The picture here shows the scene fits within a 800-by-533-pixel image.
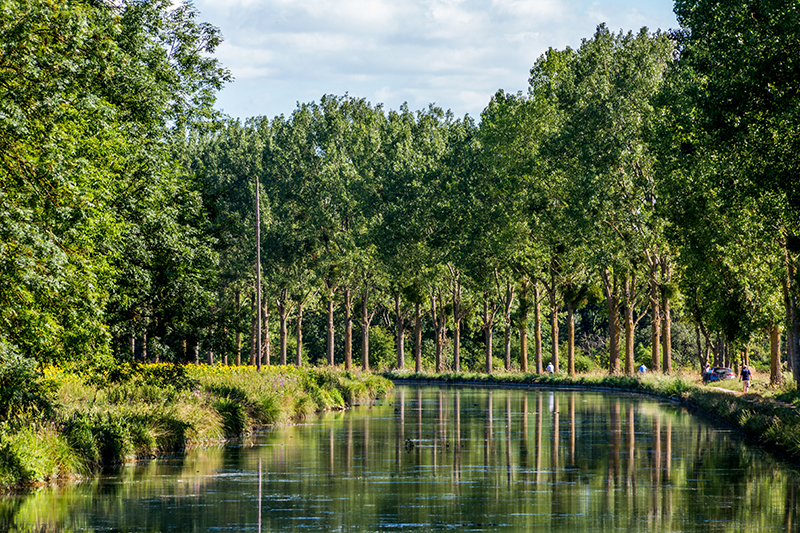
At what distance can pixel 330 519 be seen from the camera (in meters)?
14.4

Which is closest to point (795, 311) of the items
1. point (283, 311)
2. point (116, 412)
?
point (116, 412)

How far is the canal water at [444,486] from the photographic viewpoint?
1422cm

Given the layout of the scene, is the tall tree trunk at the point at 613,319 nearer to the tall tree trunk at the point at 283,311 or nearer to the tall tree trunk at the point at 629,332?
the tall tree trunk at the point at 629,332

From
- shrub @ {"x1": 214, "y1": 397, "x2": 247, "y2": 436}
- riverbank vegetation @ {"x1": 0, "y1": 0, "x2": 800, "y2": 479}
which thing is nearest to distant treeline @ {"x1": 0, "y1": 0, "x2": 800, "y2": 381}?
riverbank vegetation @ {"x1": 0, "y1": 0, "x2": 800, "y2": 479}

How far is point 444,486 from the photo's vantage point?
18.1 meters

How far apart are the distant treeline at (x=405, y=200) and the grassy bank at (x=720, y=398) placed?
9.72 feet

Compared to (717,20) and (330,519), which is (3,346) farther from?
(717,20)

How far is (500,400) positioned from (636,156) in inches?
639

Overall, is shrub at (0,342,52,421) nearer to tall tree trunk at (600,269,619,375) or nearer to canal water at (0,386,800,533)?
canal water at (0,386,800,533)

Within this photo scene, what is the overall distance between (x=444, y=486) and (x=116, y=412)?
8938 millimetres

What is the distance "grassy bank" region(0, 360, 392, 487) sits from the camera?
737 inches

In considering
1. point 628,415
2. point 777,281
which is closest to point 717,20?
point 628,415

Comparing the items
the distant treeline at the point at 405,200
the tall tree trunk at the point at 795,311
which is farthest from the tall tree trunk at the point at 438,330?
the tall tree trunk at the point at 795,311

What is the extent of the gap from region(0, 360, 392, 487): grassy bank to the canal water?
2.35 feet
